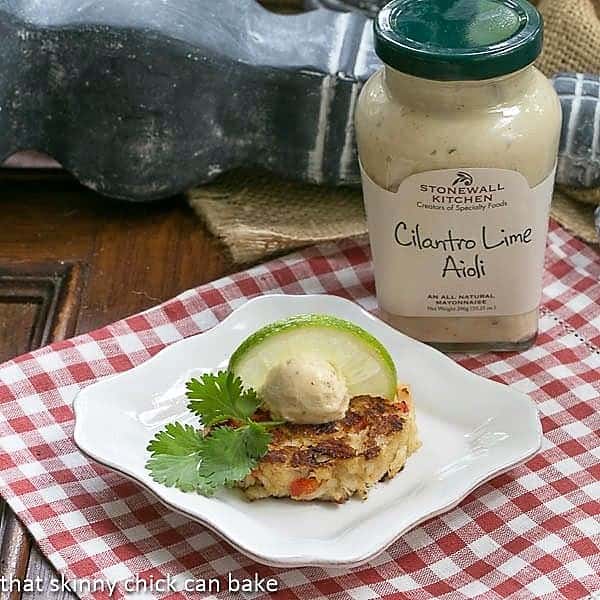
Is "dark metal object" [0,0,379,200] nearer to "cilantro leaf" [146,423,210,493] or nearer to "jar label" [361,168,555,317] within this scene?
"jar label" [361,168,555,317]

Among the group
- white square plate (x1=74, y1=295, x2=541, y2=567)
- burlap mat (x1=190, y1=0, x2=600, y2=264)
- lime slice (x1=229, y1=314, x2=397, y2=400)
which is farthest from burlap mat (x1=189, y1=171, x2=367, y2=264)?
lime slice (x1=229, y1=314, x2=397, y2=400)

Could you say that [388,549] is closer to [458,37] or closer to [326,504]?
[326,504]

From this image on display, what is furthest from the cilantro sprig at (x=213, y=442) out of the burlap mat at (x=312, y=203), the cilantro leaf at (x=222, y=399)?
the burlap mat at (x=312, y=203)

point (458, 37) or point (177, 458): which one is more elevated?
point (458, 37)

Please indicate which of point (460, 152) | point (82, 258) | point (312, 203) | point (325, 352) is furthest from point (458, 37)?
point (82, 258)

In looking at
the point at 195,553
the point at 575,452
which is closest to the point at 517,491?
the point at 575,452

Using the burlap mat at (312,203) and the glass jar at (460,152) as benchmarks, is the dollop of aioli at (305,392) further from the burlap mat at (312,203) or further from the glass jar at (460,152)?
the burlap mat at (312,203)
